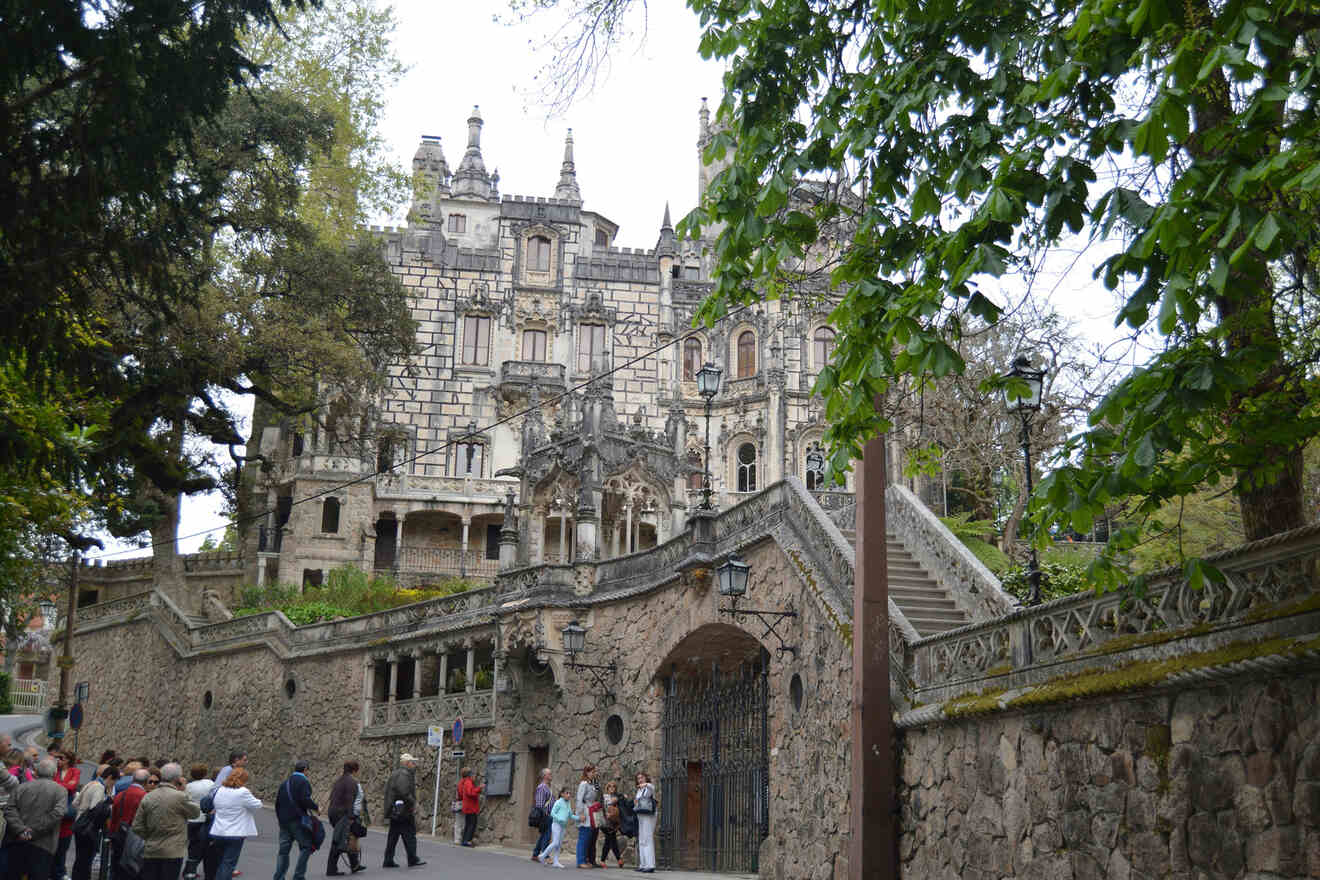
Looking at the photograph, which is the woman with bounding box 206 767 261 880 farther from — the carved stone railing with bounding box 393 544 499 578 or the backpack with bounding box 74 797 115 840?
the carved stone railing with bounding box 393 544 499 578

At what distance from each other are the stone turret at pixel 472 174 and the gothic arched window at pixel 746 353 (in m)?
12.5

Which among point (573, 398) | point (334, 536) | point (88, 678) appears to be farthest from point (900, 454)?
point (88, 678)

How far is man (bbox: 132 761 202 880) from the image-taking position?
1138cm

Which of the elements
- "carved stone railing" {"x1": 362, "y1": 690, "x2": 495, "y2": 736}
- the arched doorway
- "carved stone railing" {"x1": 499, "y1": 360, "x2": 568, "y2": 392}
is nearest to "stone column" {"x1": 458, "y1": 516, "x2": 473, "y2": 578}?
"carved stone railing" {"x1": 499, "y1": 360, "x2": 568, "y2": 392}

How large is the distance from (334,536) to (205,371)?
1823 cm

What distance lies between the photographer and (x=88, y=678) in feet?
128

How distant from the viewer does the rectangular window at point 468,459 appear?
4381 cm

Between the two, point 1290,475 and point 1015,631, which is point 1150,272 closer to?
point 1290,475

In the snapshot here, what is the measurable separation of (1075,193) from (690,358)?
4015 centimetres

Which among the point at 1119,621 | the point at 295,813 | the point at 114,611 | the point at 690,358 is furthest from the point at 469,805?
the point at 690,358

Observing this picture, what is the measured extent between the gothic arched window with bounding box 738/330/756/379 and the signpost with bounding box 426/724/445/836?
937 inches

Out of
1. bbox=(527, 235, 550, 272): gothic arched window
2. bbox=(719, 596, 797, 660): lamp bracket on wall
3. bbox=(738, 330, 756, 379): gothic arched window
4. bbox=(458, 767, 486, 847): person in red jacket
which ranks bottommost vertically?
bbox=(458, 767, 486, 847): person in red jacket

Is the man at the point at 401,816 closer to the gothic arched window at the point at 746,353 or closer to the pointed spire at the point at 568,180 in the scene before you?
the gothic arched window at the point at 746,353

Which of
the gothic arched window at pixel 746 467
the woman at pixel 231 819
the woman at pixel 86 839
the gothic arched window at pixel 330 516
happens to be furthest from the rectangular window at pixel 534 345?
the woman at pixel 231 819
